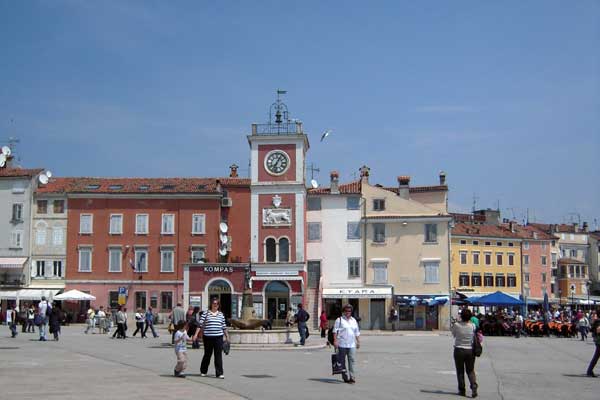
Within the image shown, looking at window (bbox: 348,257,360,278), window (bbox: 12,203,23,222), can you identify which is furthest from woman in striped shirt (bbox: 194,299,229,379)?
window (bbox: 12,203,23,222)

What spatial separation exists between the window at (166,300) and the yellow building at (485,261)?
31876 mm

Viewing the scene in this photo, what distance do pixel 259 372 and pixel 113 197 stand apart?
42407mm

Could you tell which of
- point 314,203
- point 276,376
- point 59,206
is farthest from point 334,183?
point 276,376

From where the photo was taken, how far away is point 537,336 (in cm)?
4503

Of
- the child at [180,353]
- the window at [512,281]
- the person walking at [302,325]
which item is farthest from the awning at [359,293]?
the child at [180,353]

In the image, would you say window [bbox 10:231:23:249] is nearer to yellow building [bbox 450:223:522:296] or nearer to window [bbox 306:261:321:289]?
window [bbox 306:261:321:289]

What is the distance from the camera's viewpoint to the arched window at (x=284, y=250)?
182 ft

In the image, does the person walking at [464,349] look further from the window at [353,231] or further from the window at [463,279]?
the window at [463,279]

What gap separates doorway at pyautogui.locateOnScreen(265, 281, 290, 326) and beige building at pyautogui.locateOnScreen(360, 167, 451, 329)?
5381mm

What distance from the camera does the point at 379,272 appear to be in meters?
57.0

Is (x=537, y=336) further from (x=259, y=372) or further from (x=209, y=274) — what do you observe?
(x=259, y=372)

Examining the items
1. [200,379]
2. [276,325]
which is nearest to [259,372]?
[200,379]

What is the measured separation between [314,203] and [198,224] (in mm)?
8633

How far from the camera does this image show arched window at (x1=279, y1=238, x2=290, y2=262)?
55.5 meters
